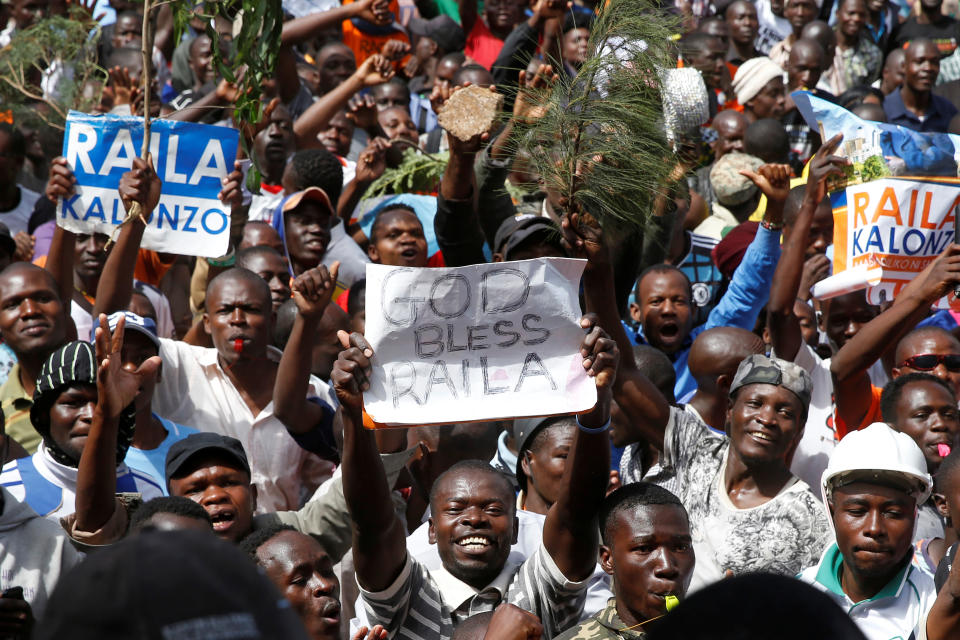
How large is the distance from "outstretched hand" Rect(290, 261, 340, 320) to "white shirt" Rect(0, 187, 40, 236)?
3739 mm

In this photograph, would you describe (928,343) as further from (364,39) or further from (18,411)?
(364,39)

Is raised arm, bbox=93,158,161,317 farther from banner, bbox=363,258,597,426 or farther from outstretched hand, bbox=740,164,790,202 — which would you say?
outstretched hand, bbox=740,164,790,202

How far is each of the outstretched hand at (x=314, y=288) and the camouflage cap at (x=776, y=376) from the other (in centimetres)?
163

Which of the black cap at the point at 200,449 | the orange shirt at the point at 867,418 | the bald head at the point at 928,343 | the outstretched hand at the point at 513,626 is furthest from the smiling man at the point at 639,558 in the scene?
the bald head at the point at 928,343

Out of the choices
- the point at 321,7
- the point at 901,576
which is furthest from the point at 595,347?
the point at 321,7

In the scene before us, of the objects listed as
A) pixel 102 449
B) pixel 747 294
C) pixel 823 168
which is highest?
pixel 823 168

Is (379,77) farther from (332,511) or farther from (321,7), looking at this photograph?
(332,511)

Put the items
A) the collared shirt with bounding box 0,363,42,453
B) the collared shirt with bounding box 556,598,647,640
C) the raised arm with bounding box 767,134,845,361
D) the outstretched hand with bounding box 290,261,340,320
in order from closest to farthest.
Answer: the collared shirt with bounding box 556,598,647,640, the outstretched hand with bounding box 290,261,340,320, the collared shirt with bounding box 0,363,42,453, the raised arm with bounding box 767,134,845,361

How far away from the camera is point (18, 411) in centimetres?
524

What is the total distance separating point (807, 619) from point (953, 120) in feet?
29.4

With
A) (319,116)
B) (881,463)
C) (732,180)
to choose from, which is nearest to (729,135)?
(732,180)

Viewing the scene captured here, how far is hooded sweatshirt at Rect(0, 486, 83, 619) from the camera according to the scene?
3.72 meters

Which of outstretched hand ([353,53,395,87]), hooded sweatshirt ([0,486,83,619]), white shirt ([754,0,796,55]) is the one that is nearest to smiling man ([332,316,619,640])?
hooded sweatshirt ([0,486,83,619])

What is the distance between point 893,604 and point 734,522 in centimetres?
64
